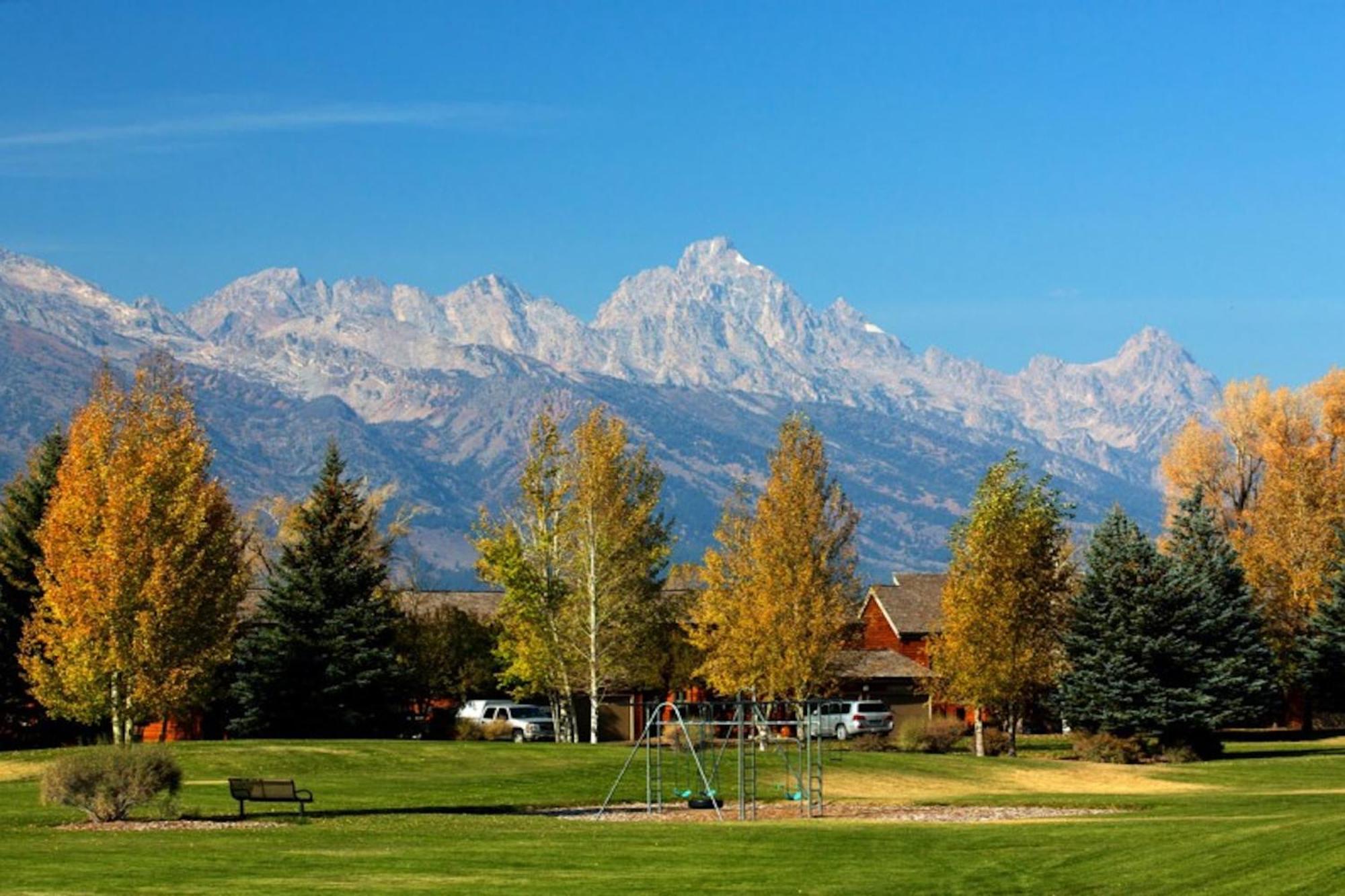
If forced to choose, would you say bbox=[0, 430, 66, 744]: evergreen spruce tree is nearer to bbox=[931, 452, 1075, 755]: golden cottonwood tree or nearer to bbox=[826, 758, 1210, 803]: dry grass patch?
bbox=[826, 758, 1210, 803]: dry grass patch

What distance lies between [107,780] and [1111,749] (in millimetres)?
41464

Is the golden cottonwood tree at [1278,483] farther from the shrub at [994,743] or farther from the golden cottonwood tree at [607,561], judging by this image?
the golden cottonwood tree at [607,561]

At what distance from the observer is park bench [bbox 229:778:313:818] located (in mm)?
41062

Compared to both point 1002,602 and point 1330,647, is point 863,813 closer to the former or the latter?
point 1002,602

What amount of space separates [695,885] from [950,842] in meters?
8.75

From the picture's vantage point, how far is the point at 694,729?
69750 millimetres

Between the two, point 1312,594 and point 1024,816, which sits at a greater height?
point 1312,594

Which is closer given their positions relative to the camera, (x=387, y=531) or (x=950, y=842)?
(x=950, y=842)

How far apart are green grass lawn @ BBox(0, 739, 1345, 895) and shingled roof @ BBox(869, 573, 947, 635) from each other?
48.6m

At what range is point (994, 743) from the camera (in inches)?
2908

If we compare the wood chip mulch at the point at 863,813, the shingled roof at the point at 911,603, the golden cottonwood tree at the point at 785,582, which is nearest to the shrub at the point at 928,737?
the golden cottonwood tree at the point at 785,582

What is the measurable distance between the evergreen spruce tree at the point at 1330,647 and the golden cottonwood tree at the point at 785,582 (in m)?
23.0

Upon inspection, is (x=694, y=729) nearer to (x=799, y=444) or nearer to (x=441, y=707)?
(x=799, y=444)

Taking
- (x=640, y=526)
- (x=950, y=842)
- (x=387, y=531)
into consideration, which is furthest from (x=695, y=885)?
Result: (x=387, y=531)
